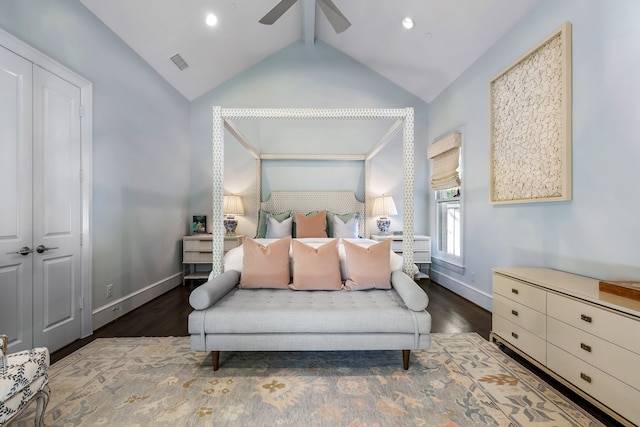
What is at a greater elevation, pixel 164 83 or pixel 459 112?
pixel 164 83

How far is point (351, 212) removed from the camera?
15.5 ft

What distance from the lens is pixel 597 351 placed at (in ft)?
5.06

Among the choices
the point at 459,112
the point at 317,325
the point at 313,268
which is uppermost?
the point at 459,112

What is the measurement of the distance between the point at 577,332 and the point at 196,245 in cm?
433

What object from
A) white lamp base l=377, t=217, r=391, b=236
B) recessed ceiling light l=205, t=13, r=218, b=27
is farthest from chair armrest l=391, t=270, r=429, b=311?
recessed ceiling light l=205, t=13, r=218, b=27

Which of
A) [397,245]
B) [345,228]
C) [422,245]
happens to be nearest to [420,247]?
[422,245]

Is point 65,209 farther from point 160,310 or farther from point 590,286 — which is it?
point 590,286

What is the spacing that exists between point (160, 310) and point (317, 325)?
2328 millimetres

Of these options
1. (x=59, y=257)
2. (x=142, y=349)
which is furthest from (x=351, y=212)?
(x=59, y=257)

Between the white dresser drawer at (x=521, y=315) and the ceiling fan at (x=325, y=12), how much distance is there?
9.83ft

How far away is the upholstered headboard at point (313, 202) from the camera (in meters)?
4.74

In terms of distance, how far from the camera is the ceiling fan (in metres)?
2.68

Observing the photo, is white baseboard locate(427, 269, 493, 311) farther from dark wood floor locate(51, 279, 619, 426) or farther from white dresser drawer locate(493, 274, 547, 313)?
white dresser drawer locate(493, 274, 547, 313)

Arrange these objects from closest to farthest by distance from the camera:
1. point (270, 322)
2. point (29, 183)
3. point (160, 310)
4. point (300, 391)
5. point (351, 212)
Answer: point (300, 391), point (270, 322), point (29, 183), point (160, 310), point (351, 212)
